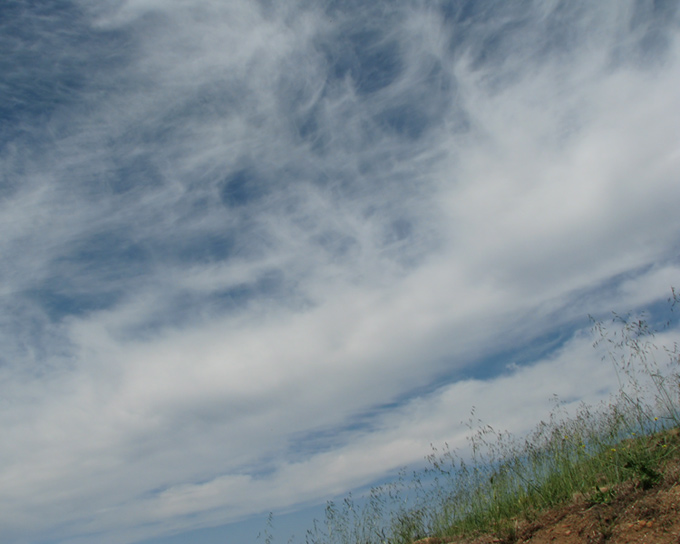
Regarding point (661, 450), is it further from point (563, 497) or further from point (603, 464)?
point (563, 497)

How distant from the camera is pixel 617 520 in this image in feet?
16.6

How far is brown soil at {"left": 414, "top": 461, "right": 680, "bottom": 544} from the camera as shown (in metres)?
4.61

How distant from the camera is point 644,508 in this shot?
4.93 metres

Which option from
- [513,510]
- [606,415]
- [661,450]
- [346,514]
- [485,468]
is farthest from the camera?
[346,514]

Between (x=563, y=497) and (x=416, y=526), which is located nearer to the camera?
(x=563, y=497)

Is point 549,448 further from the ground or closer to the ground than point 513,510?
further from the ground

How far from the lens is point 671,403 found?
22.0ft

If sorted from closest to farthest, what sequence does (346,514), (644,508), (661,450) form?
(644,508) < (661,450) < (346,514)

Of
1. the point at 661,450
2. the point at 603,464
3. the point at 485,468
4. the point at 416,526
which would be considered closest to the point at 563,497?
the point at 603,464

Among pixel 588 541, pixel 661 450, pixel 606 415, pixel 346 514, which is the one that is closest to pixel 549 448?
pixel 606 415

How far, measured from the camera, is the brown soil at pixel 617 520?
4.61 m

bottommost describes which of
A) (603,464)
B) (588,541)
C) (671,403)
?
(588,541)

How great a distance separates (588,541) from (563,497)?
154 centimetres

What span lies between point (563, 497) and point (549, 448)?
113cm
